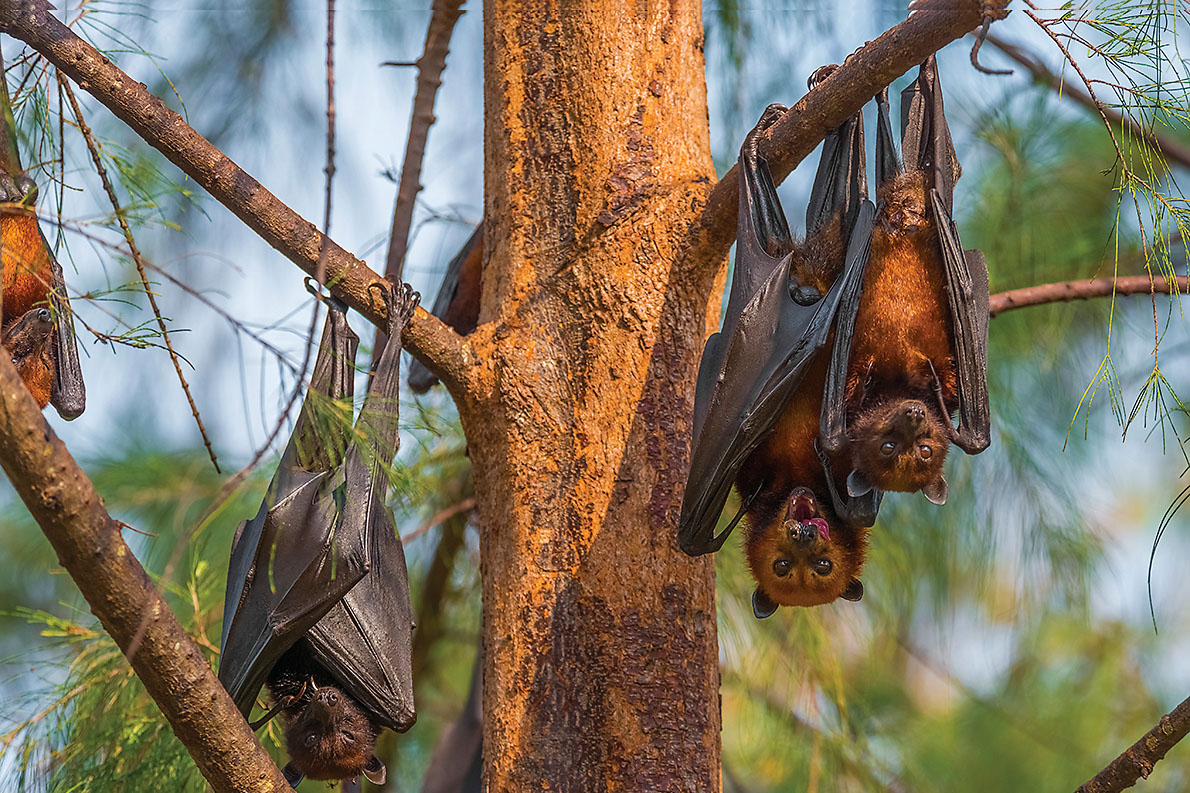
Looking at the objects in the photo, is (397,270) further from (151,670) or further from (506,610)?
(151,670)

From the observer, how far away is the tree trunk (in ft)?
7.97

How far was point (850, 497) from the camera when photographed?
2725 millimetres

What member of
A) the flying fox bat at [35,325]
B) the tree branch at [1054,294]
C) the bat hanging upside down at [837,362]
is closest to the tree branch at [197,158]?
the flying fox bat at [35,325]

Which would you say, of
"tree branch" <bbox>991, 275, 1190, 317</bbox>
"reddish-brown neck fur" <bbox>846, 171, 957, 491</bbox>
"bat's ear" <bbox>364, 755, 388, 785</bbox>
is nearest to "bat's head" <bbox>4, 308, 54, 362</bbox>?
"bat's ear" <bbox>364, 755, 388, 785</bbox>

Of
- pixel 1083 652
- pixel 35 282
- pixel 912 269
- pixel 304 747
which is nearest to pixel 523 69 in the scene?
pixel 912 269

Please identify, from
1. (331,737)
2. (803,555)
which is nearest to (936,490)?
(803,555)

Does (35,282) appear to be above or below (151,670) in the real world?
above

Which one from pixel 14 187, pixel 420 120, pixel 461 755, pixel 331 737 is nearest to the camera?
pixel 14 187

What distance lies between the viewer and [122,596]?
1735 millimetres

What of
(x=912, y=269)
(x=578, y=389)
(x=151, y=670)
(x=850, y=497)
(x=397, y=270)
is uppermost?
(x=397, y=270)

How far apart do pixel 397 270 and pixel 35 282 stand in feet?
3.06

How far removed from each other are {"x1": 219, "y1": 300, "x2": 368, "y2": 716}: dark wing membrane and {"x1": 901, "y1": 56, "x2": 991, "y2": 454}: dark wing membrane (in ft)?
4.69

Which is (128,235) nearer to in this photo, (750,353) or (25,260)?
(25,260)

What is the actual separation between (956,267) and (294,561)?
5.63 feet
